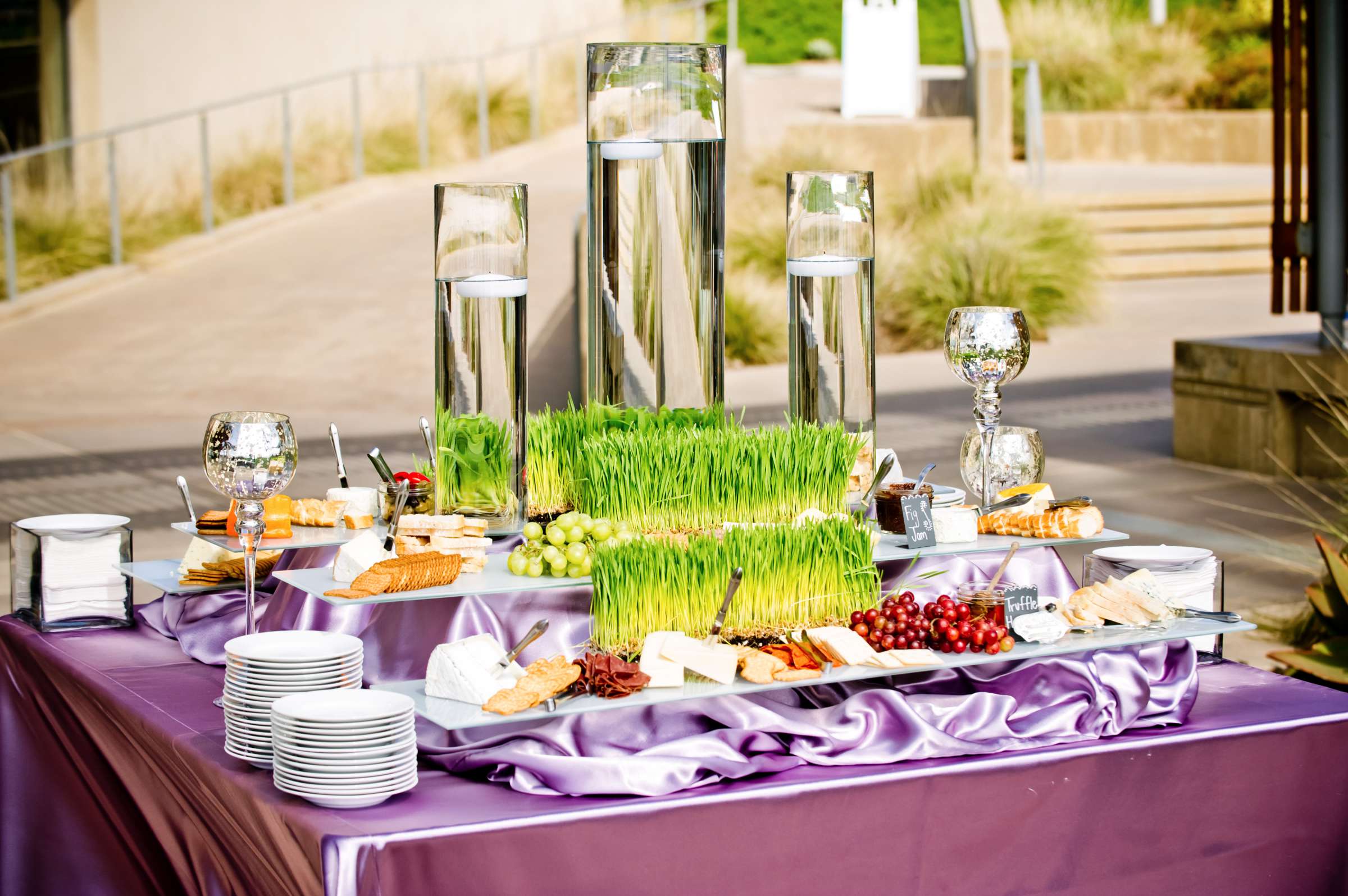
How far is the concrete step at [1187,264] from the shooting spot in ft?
47.3

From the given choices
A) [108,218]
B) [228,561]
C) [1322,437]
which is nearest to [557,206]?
[108,218]

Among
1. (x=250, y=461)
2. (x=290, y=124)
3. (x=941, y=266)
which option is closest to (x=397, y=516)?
(x=250, y=461)

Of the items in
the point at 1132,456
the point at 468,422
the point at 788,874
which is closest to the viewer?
the point at 788,874

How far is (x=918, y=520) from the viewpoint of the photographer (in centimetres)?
259

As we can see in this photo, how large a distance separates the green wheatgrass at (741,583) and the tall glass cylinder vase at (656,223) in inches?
19.6

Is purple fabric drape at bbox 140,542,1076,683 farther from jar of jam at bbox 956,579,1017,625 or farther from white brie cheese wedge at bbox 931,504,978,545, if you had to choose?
jar of jam at bbox 956,579,1017,625

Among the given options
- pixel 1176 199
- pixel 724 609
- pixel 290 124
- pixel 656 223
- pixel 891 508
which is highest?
pixel 290 124

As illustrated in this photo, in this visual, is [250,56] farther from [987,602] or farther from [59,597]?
[987,602]

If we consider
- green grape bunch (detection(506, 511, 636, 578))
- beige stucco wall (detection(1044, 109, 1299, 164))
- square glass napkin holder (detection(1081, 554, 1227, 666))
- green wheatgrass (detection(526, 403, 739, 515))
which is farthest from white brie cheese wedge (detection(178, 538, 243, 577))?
beige stucco wall (detection(1044, 109, 1299, 164))

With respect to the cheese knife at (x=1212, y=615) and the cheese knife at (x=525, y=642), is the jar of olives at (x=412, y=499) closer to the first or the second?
the cheese knife at (x=525, y=642)

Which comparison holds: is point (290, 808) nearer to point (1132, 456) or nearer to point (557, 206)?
point (1132, 456)

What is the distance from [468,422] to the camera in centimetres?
271

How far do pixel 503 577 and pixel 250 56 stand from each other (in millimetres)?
13909

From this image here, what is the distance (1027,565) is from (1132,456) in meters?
5.27
